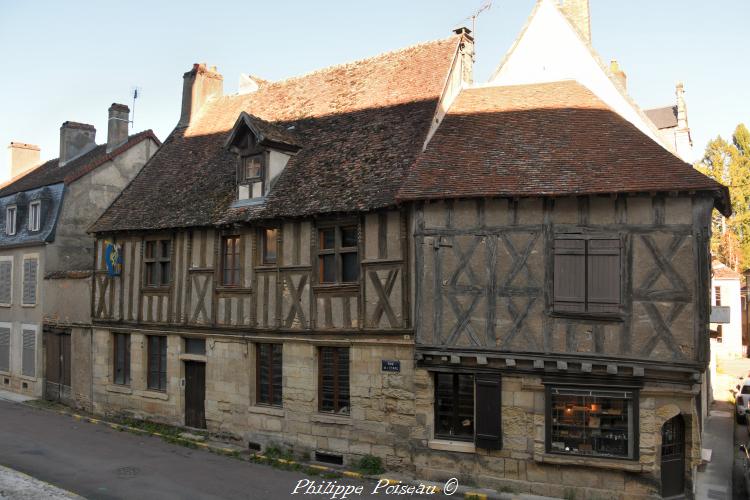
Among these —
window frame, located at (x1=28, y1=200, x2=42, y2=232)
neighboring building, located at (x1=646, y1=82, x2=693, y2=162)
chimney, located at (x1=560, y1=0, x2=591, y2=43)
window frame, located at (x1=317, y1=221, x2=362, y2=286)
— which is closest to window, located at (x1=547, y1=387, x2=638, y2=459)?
window frame, located at (x1=317, y1=221, x2=362, y2=286)

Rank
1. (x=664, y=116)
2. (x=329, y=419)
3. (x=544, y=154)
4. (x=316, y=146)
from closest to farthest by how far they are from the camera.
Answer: (x=544, y=154), (x=329, y=419), (x=316, y=146), (x=664, y=116)

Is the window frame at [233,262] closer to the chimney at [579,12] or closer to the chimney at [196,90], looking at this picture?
the chimney at [196,90]

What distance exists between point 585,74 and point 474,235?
7.69 m

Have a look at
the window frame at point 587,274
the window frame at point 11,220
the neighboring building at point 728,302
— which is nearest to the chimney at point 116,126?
the window frame at point 11,220

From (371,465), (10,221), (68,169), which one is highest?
(68,169)

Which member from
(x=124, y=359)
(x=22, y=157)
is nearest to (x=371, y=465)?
(x=124, y=359)

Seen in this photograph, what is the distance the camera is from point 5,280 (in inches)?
795

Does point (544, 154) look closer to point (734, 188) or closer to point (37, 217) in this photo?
point (37, 217)

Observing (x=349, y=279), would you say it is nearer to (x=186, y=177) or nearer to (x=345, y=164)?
(x=345, y=164)

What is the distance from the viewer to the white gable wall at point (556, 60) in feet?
50.7

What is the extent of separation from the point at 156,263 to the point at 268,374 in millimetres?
4458

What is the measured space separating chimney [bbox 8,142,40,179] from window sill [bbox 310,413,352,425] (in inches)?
748

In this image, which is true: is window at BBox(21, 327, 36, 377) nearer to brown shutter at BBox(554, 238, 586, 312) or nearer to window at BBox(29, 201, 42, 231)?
window at BBox(29, 201, 42, 231)

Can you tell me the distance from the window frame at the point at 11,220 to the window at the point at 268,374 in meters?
11.7
